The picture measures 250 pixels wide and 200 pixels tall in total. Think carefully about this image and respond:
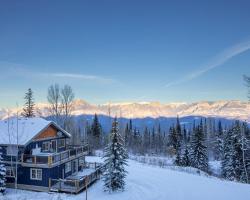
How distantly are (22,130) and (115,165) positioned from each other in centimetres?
1013

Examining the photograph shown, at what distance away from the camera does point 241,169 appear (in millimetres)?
42156

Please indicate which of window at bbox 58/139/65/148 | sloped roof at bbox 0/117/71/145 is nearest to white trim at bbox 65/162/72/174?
window at bbox 58/139/65/148

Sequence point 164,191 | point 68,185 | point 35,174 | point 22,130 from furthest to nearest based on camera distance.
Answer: point 22,130 → point 35,174 → point 68,185 → point 164,191

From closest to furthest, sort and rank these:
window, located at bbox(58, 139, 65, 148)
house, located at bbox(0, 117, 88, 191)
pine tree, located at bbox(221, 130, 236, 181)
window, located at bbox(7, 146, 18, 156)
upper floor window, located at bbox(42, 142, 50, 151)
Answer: house, located at bbox(0, 117, 88, 191) < window, located at bbox(7, 146, 18, 156) < upper floor window, located at bbox(42, 142, 50, 151) < window, located at bbox(58, 139, 65, 148) < pine tree, located at bbox(221, 130, 236, 181)

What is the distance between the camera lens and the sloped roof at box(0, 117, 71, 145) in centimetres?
2473

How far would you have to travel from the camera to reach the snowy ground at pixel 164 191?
2231cm

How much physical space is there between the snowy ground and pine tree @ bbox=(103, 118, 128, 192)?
0.84 metres

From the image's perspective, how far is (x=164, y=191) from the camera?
2420 centimetres

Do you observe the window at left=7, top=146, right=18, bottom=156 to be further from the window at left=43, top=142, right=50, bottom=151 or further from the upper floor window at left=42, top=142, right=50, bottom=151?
the window at left=43, top=142, right=50, bottom=151

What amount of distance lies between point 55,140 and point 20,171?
6.13m

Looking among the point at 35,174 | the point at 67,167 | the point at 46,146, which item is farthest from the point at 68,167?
the point at 35,174

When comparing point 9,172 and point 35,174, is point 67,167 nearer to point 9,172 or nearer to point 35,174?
point 35,174

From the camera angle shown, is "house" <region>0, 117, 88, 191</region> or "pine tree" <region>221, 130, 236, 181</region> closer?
"house" <region>0, 117, 88, 191</region>

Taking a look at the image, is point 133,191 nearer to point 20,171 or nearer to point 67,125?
point 20,171
